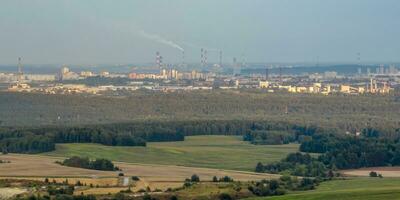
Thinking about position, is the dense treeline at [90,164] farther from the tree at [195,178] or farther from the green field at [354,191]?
the green field at [354,191]

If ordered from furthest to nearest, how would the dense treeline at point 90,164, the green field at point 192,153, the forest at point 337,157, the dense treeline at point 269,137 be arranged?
the dense treeline at point 269,137 → the green field at point 192,153 → the forest at point 337,157 → the dense treeline at point 90,164

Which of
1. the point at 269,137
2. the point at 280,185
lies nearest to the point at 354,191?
the point at 280,185

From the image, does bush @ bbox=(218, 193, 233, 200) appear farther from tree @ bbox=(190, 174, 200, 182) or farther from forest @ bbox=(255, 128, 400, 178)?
forest @ bbox=(255, 128, 400, 178)

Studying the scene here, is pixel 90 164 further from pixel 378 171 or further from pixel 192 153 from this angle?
pixel 378 171

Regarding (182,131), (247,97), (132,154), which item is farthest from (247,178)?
(247,97)

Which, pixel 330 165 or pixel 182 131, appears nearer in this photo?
pixel 330 165

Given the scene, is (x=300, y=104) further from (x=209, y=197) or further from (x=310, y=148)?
(x=209, y=197)

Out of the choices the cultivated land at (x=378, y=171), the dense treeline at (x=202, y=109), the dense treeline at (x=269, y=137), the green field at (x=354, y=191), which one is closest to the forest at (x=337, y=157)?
the cultivated land at (x=378, y=171)

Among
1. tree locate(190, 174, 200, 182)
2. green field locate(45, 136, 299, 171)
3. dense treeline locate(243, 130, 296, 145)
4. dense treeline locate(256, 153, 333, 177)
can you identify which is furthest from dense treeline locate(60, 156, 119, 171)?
dense treeline locate(243, 130, 296, 145)
